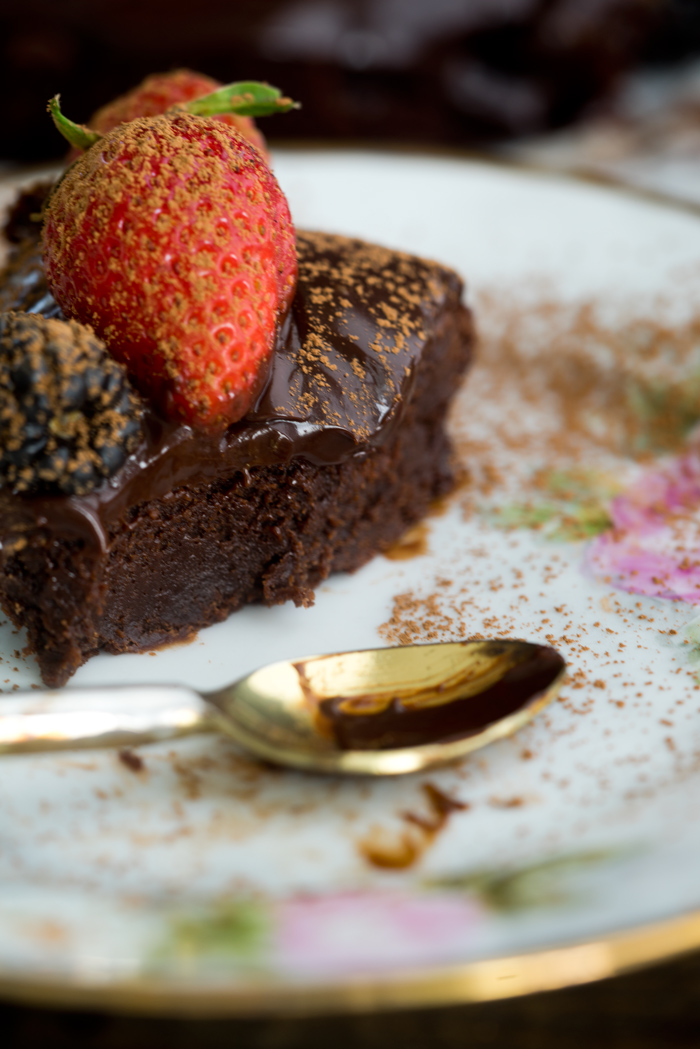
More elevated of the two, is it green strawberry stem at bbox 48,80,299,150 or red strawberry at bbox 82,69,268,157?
green strawberry stem at bbox 48,80,299,150

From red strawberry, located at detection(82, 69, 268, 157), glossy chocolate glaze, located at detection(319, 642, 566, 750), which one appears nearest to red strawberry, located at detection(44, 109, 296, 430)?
red strawberry, located at detection(82, 69, 268, 157)

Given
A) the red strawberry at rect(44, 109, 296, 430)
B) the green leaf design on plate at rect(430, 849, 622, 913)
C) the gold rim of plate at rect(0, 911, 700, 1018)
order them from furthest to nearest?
the red strawberry at rect(44, 109, 296, 430)
the green leaf design on plate at rect(430, 849, 622, 913)
the gold rim of plate at rect(0, 911, 700, 1018)

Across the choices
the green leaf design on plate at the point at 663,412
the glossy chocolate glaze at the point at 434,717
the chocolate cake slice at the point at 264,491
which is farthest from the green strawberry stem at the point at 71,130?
the green leaf design on plate at the point at 663,412

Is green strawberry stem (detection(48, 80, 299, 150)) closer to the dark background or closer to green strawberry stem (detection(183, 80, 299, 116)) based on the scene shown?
green strawberry stem (detection(183, 80, 299, 116))

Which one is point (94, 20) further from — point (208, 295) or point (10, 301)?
point (208, 295)

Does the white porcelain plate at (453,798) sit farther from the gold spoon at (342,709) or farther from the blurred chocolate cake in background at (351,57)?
the blurred chocolate cake in background at (351,57)
